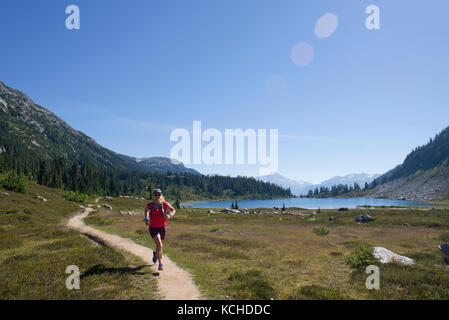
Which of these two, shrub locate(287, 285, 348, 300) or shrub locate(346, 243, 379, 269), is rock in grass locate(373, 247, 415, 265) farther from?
shrub locate(287, 285, 348, 300)

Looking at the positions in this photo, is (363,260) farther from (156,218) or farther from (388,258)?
(156,218)

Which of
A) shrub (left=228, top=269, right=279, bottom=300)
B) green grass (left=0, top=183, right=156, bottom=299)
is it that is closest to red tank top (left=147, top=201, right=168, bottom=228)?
green grass (left=0, top=183, right=156, bottom=299)

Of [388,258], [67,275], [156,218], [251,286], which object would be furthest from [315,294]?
[67,275]

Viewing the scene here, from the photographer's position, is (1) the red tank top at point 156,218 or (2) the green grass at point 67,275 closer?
(2) the green grass at point 67,275

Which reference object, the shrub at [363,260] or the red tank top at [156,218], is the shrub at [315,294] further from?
the red tank top at [156,218]

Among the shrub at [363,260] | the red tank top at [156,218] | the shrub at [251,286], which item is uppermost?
the red tank top at [156,218]

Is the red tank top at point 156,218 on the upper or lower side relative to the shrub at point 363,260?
upper

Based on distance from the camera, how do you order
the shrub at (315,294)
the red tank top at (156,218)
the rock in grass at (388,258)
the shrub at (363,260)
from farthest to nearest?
the rock in grass at (388,258), the shrub at (363,260), the red tank top at (156,218), the shrub at (315,294)

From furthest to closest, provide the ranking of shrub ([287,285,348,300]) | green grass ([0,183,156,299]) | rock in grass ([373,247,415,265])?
1. rock in grass ([373,247,415,265])
2. shrub ([287,285,348,300])
3. green grass ([0,183,156,299])

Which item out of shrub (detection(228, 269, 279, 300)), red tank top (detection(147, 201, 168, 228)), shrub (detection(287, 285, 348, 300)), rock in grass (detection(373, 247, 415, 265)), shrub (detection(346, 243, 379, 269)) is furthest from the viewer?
rock in grass (detection(373, 247, 415, 265))

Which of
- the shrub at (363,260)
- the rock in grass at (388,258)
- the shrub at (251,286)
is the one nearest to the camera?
the shrub at (251,286)

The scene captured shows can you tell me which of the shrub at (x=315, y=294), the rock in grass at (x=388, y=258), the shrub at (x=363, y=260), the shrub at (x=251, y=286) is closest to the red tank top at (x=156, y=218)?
the shrub at (x=251, y=286)
